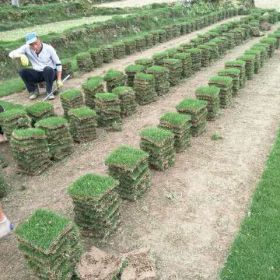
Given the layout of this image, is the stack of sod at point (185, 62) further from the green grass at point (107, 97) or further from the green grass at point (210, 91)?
the green grass at point (107, 97)

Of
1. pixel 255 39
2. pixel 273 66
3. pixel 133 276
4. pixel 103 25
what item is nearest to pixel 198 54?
pixel 273 66

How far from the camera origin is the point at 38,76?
622 inches

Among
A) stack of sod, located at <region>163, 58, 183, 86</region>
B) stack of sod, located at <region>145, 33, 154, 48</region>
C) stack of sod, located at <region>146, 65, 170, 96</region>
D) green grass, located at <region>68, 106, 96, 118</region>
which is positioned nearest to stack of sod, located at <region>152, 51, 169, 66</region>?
stack of sod, located at <region>163, 58, 183, 86</region>

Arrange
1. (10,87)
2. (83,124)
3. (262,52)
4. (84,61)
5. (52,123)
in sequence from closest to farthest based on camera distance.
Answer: (52,123), (83,124), (10,87), (262,52), (84,61)

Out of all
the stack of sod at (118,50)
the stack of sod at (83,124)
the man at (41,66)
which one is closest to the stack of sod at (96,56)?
the stack of sod at (118,50)

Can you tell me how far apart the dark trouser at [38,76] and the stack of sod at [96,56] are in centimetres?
545

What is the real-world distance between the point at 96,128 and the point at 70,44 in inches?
549

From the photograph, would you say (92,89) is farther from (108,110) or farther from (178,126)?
(178,126)

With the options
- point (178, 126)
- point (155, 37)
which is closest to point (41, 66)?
point (178, 126)

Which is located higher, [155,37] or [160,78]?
[160,78]

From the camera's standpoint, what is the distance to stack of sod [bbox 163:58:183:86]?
55.0ft

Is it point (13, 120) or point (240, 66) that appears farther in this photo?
point (240, 66)

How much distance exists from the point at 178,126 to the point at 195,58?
951cm

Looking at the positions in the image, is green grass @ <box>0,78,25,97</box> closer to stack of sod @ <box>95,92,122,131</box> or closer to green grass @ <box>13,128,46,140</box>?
stack of sod @ <box>95,92,122,131</box>
